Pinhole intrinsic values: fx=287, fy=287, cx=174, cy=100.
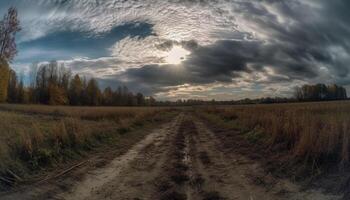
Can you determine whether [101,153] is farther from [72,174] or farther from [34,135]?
[72,174]

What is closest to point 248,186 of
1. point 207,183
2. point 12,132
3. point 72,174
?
point 207,183

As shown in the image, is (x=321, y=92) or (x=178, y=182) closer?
(x=178, y=182)

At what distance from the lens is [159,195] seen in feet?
21.4

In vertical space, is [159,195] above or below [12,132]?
below

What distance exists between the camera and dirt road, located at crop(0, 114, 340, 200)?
6.39 meters

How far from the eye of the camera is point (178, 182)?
7.42 meters

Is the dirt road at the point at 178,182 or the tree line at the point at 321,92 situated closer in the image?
the dirt road at the point at 178,182

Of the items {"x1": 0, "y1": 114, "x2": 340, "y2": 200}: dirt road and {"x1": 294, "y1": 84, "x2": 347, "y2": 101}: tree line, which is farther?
{"x1": 294, "y1": 84, "x2": 347, "y2": 101}: tree line

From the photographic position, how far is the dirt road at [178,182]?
6.39 meters

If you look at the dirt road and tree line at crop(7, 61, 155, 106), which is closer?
the dirt road

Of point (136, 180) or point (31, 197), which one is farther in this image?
point (136, 180)

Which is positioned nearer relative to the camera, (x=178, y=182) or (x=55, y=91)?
(x=178, y=182)

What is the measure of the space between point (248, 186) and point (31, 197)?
16.5ft

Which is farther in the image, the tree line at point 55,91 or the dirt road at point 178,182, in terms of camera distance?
the tree line at point 55,91
